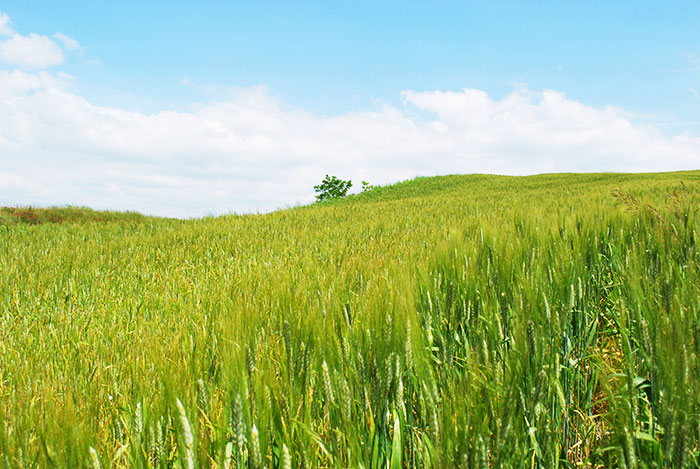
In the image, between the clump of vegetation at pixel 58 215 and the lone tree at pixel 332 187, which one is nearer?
the clump of vegetation at pixel 58 215

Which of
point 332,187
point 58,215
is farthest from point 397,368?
point 332,187

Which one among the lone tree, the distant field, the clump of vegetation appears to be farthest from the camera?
the lone tree

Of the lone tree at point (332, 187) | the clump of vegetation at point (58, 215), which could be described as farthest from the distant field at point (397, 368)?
the lone tree at point (332, 187)

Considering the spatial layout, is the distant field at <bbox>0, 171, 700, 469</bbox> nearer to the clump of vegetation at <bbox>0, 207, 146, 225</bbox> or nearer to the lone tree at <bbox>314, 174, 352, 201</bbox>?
the clump of vegetation at <bbox>0, 207, 146, 225</bbox>

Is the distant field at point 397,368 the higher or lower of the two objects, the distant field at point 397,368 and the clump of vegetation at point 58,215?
the lower

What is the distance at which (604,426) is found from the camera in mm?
1474

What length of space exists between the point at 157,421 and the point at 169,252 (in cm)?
526

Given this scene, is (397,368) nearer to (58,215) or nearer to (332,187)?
(58,215)

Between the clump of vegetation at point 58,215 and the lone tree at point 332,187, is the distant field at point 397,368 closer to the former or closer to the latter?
the clump of vegetation at point 58,215

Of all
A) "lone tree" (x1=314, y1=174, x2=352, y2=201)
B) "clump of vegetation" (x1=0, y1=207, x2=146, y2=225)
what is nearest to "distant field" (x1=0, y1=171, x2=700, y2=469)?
"clump of vegetation" (x1=0, y1=207, x2=146, y2=225)

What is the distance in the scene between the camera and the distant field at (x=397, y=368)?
0.92 m

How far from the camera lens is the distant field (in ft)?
3.01

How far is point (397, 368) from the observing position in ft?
3.58

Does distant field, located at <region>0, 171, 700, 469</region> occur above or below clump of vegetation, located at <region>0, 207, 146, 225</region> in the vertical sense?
below
